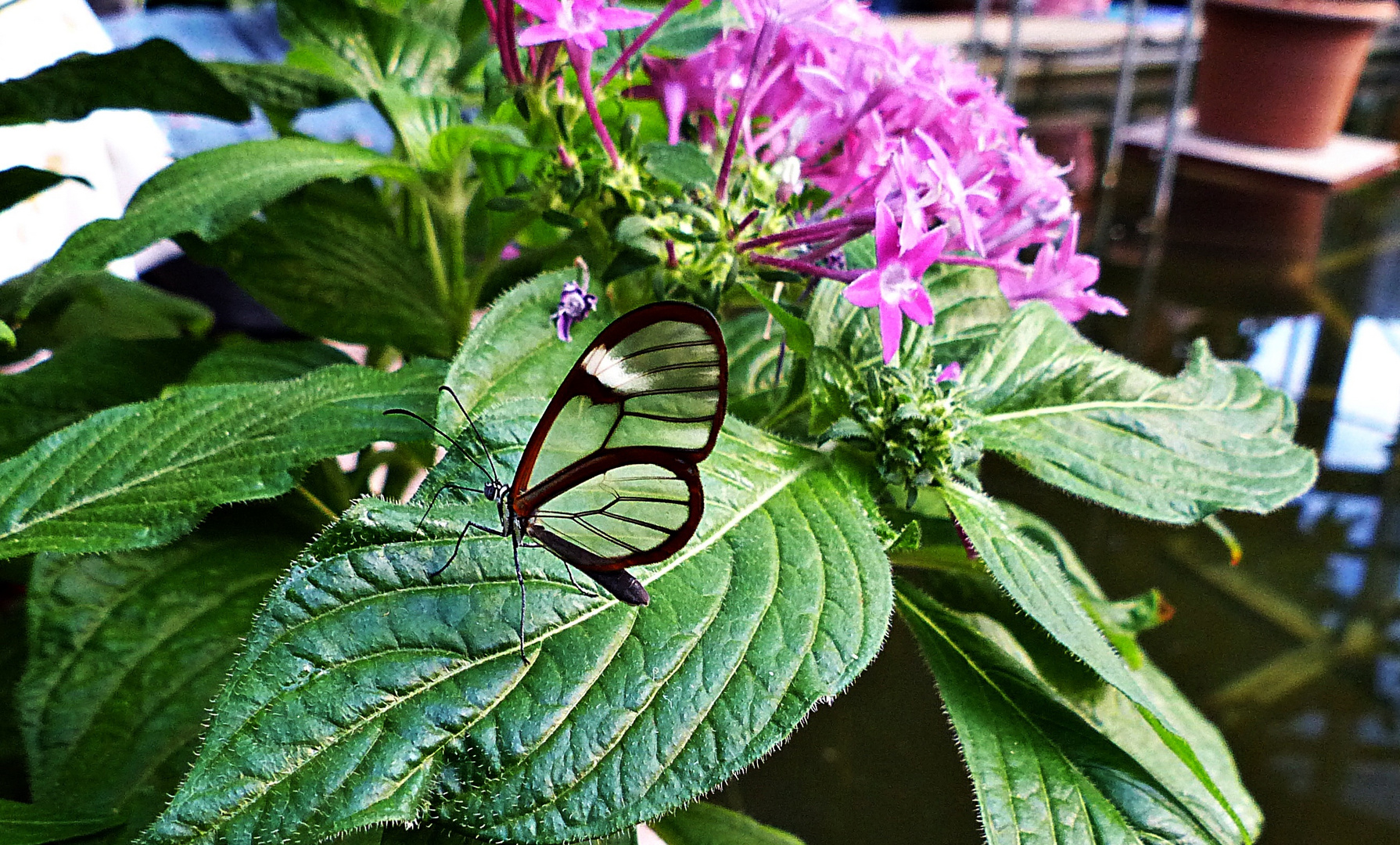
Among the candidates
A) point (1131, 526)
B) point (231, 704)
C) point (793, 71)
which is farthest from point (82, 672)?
point (1131, 526)

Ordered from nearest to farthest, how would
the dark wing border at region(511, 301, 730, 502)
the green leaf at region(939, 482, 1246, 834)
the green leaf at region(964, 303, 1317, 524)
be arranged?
the dark wing border at region(511, 301, 730, 502) < the green leaf at region(939, 482, 1246, 834) < the green leaf at region(964, 303, 1317, 524)

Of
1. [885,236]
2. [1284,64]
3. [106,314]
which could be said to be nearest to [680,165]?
[885,236]

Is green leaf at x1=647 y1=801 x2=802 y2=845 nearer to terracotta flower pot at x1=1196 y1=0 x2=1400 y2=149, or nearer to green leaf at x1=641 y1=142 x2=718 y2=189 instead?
green leaf at x1=641 y1=142 x2=718 y2=189

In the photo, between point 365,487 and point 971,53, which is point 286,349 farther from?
point 971,53

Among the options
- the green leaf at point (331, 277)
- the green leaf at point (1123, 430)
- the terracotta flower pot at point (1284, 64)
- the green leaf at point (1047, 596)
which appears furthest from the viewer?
the terracotta flower pot at point (1284, 64)

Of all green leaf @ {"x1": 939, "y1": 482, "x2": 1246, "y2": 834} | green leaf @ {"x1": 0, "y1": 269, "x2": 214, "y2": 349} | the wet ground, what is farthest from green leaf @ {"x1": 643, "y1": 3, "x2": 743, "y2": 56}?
the wet ground

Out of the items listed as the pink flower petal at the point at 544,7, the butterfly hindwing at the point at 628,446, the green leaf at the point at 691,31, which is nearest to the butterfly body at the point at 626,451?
the butterfly hindwing at the point at 628,446

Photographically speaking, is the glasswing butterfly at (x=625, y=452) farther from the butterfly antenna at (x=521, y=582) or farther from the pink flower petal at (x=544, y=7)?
the pink flower petal at (x=544, y=7)
